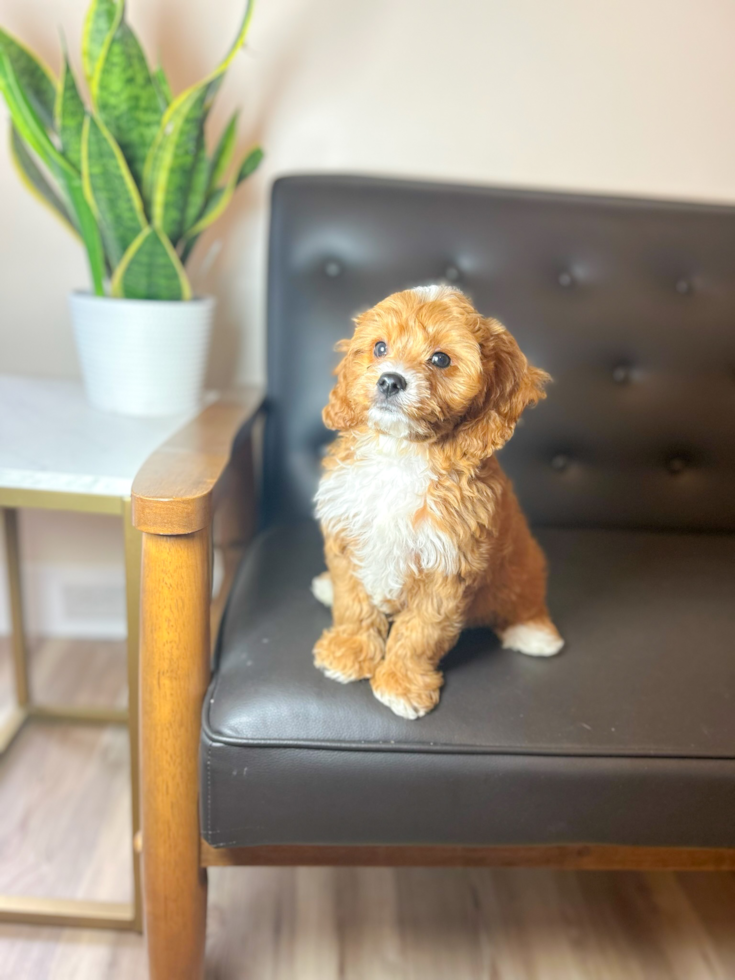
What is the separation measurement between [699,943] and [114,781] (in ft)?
3.24

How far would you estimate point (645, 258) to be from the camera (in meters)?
1.26

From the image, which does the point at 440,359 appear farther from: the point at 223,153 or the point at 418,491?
the point at 223,153

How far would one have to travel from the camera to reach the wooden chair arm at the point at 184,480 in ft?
2.44

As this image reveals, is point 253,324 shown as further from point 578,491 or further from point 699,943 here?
point 699,943

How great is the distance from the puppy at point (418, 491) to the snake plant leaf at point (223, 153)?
62 cm

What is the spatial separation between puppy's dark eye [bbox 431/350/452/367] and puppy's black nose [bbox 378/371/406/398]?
0.05 metres

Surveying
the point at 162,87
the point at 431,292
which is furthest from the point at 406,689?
the point at 162,87

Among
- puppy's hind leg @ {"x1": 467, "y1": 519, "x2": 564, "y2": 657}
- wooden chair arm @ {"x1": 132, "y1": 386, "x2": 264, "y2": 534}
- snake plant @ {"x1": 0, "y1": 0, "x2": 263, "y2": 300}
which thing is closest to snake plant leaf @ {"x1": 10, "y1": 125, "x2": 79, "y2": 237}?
snake plant @ {"x1": 0, "y1": 0, "x2": 263, "y2": 300}

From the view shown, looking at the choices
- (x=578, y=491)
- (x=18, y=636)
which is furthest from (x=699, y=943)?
(x=18, y=636)

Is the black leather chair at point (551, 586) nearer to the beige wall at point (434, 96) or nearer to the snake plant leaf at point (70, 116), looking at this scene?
the beige wall at point (434, 96)

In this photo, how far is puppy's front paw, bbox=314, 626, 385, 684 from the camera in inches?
32.2

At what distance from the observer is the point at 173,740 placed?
0.81m

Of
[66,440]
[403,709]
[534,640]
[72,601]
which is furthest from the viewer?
[72,601]

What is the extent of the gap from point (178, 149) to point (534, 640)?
86cm
